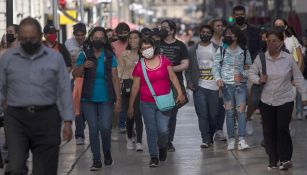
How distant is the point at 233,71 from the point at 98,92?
2.47m

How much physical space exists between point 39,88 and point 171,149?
19.2 feet

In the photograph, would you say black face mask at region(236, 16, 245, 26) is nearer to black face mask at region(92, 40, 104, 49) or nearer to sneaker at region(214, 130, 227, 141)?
sneaker at region(214, 130, 227, 141)

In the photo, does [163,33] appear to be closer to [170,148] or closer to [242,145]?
[170,148]

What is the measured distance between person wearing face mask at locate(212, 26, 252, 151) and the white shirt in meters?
0.49

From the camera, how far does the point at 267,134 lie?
11.8 metres

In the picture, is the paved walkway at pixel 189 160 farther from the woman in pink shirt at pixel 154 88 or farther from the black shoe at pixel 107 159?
the woman in pink shirt at pixel 154 88

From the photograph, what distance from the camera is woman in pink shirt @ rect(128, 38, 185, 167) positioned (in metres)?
12.3

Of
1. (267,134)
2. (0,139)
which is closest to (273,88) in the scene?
(267,134)

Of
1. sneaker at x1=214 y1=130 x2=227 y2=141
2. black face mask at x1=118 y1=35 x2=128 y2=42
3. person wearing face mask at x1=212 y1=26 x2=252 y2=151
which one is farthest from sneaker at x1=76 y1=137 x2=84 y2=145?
person wearing face mask at x1=212 y1=26 x2=252 y2=151

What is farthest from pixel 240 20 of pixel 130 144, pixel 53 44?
pixel 53 44

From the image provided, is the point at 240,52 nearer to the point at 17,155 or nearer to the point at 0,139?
the point at 0,139

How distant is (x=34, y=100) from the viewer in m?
8.48

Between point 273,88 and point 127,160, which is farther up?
point 273,88

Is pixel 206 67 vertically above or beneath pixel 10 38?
beneath
